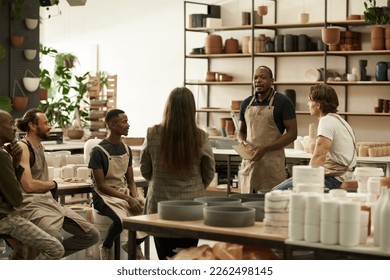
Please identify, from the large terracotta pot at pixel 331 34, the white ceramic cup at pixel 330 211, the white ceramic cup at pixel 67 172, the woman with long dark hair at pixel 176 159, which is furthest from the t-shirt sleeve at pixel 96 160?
the large terracotta pot at pixel 331 34

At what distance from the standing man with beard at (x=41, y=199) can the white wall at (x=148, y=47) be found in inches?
227

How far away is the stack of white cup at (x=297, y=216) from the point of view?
145 inches

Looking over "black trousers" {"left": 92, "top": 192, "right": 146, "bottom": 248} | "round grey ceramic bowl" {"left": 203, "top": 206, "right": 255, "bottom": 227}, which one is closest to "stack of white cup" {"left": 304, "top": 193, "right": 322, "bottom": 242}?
"round grey ceramic bowl" {"left": 203, "top": 206, "right": 255, "bottom": 227}

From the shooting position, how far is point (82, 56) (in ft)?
45.6

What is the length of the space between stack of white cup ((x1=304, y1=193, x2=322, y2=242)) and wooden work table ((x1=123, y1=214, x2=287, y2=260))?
15 centimetres

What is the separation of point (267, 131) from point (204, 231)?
2.43m

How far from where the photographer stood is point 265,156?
20.9 ft

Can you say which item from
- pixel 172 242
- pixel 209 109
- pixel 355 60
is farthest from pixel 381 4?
pixel 172 242

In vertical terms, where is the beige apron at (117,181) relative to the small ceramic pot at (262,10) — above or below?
below

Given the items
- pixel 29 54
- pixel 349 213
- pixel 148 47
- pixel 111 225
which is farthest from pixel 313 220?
pixel 148 47

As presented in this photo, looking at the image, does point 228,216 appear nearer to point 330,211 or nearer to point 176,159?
point 330,211

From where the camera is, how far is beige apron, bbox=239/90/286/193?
250 inches

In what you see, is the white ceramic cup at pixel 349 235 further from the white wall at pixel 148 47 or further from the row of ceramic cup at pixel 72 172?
the white wall at pixel 148 47

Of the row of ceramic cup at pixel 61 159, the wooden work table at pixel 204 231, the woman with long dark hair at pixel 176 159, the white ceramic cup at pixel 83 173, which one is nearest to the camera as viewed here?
the wooden work table at pixel 204 231
